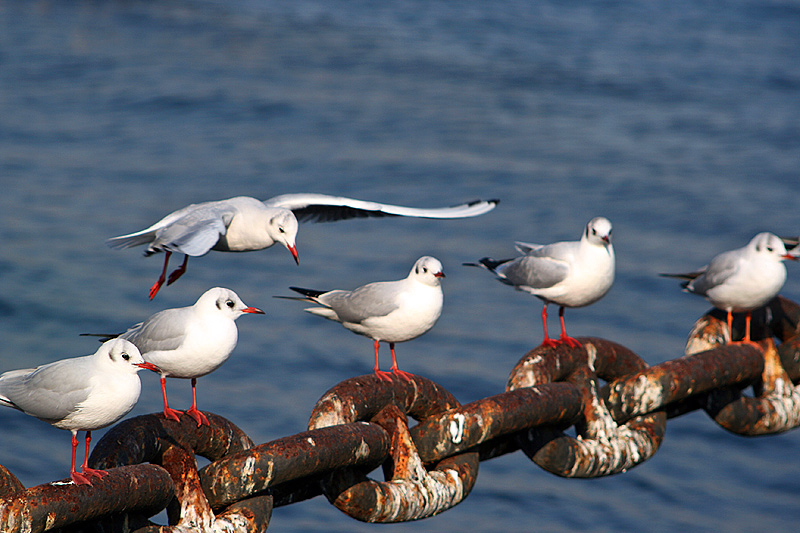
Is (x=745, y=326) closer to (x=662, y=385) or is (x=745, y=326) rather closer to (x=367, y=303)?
(x=662, y=385)

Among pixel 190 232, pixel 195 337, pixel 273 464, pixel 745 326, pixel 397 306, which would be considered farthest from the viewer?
pixel 745 326

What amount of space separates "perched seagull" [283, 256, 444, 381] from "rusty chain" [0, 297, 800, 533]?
582mm

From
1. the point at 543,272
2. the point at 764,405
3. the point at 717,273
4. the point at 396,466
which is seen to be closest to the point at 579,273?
the point at 543,272

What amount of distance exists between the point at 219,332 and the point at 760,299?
8.40ft

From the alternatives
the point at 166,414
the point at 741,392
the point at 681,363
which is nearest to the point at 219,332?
the point at 166,414

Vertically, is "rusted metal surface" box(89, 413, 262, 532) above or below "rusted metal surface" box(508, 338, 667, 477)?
above

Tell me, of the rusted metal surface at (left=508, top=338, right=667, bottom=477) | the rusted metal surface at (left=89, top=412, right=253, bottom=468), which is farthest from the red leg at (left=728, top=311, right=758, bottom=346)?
the rusted metal surface at (left=89, top=412, right=253, bottom=468)

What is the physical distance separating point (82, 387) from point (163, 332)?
500mm

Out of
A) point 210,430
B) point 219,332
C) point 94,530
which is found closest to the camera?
point 94,530

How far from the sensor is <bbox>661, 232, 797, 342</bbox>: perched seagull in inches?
191

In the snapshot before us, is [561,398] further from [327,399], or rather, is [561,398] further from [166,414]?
[166,414]

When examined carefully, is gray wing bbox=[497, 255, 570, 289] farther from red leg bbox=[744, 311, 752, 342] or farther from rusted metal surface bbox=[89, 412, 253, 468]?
rusted metal surface bbox=[89, 412, 253, 468]

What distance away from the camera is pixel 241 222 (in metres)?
4.70

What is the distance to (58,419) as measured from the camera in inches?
121
